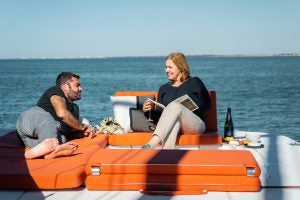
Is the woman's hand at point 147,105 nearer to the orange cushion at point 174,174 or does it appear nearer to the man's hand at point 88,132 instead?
the man's hand at point 88,132

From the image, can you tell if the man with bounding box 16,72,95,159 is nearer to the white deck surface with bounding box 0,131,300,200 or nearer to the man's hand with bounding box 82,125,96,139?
the man's hand with bounding box 82,125,96,139

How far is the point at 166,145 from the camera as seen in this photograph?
4.88 meters

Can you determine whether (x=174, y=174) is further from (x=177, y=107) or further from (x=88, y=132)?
(x=88, y=132)

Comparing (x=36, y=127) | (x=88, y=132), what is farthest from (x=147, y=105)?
(x=36, y=127)

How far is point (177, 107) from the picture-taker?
16.4ft

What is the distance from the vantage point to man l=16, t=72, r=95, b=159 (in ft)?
14.0

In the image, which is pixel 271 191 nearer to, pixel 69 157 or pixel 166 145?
pixel 166 145

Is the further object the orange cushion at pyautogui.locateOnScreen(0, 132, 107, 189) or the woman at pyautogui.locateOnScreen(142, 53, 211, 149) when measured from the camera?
the woman at pyautogui.locateOnScreen(142, 53, 211, 149)

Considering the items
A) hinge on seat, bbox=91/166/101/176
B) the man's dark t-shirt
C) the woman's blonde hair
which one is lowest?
hinge on seat, bbox=91/166/101/176

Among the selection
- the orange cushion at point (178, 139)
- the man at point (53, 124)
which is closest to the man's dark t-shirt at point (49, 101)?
the man at point (53, 124)

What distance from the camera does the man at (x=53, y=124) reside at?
4.26 meters

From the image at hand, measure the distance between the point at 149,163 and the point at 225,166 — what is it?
0.61 meters

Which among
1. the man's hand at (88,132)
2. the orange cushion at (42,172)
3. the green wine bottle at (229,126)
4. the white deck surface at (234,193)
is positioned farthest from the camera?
the green wine bottle at (229,126)

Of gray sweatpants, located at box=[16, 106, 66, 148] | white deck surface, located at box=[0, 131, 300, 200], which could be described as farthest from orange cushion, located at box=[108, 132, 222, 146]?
white deck surface, located at box=[0, 131, 300, 200]
